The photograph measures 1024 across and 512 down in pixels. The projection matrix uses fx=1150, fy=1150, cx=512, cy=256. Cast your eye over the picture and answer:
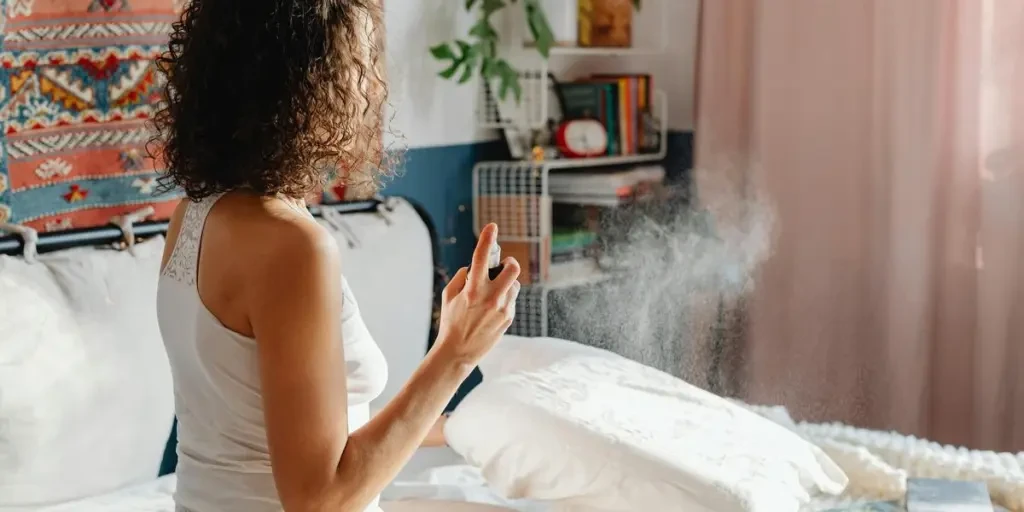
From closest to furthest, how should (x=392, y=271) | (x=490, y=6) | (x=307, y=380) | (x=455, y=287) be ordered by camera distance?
(x=307, y=380), (x=455, y=287), (x=392, y=271), (x=490, y=6)

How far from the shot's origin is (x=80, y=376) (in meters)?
1.79

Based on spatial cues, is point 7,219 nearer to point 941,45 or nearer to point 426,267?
point 426,267

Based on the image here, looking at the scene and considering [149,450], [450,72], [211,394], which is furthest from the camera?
[450,72]

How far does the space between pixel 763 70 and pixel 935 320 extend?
758mm

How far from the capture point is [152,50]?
2113 mm

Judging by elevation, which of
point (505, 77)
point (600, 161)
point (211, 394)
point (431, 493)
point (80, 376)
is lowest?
point (431, 493)

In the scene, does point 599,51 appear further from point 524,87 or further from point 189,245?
point 189,245

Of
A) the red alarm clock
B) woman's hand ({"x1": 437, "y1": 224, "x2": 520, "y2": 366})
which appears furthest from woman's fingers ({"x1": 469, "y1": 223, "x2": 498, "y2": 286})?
the red alarm clock

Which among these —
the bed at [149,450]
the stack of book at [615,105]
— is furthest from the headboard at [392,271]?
the stack of book at [615,105]

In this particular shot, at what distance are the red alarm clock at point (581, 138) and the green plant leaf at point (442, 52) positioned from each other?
0.42 m

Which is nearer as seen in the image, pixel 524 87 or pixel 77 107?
pixel 77 107

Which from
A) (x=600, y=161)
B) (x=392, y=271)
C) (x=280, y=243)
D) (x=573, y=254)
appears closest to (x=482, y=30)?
(x=600, y=161)

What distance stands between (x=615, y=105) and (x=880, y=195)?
2.44 ft

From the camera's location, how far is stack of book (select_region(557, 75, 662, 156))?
123 inches
